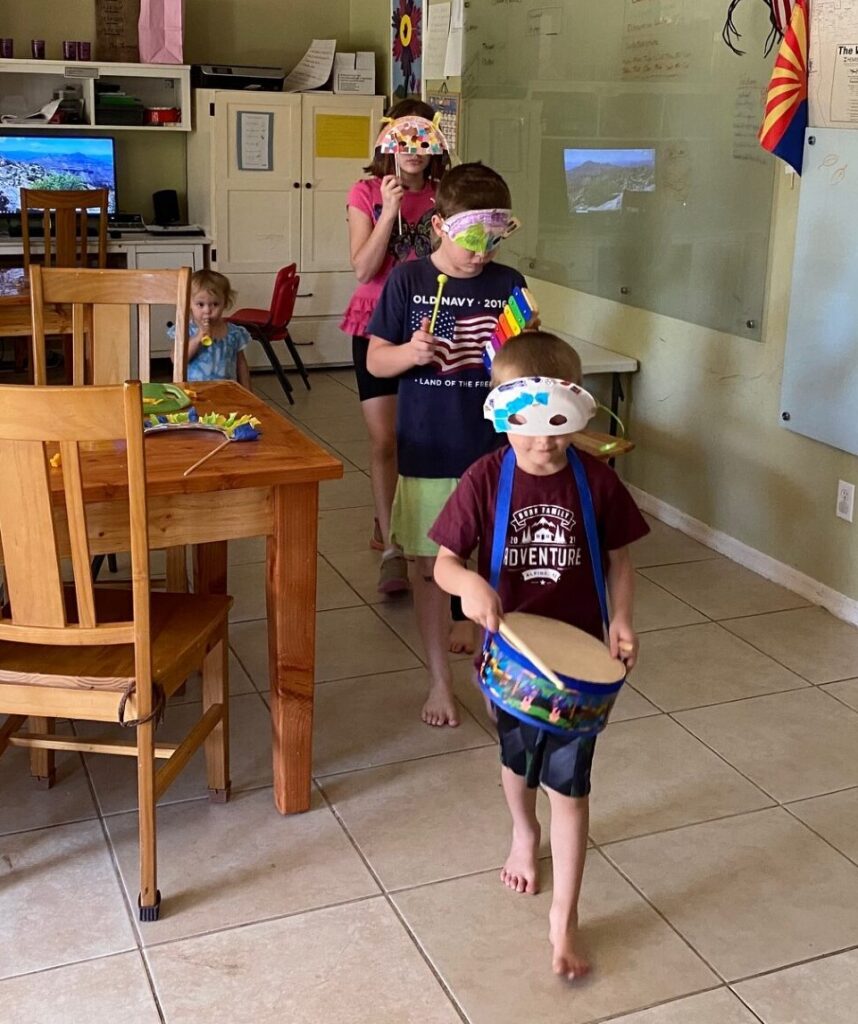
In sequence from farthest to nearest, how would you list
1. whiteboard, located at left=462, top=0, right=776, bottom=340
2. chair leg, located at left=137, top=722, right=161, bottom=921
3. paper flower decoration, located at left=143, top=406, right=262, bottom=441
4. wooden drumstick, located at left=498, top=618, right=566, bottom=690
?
whiteboard, located at left=462, top=0, right=776, bottom=340, paper flower decoration, located at left=143, top=406, right=262, bottom=441, chair leg, located at left=137, top=722, right=161, bottom=921, wooden drumstick, located at left=498, top=618, right=566, bottom=690

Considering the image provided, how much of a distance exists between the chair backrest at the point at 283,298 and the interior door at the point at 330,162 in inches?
33.3

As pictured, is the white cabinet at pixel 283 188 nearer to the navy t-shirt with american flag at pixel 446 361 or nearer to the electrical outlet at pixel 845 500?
the electrical outlet at pixel 845 500

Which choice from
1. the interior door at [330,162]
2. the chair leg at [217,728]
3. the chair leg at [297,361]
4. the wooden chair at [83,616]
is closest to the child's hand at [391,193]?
the wooden chair at [83,616]

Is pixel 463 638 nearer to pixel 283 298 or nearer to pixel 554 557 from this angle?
Result: pixel 554 557

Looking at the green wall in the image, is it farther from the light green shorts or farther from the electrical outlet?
the light green shorts

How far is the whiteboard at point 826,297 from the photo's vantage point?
3.22 meters

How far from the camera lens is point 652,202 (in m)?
4.04

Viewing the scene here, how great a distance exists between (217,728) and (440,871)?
1.73ft

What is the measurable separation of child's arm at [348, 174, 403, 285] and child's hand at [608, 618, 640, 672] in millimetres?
1736

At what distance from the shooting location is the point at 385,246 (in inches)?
131

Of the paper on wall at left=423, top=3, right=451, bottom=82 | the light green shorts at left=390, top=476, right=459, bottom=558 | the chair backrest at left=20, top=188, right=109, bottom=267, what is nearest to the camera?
the light green shorts at left=390, top=476, right=459, bottom=558

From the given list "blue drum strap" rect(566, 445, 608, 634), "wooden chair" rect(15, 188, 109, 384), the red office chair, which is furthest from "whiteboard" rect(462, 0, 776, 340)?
"blue drum strap" rect(566, 445, 608, 634)

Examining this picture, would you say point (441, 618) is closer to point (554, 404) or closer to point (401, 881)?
point (401, 881)

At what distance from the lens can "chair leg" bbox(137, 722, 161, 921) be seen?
1.99 meters
